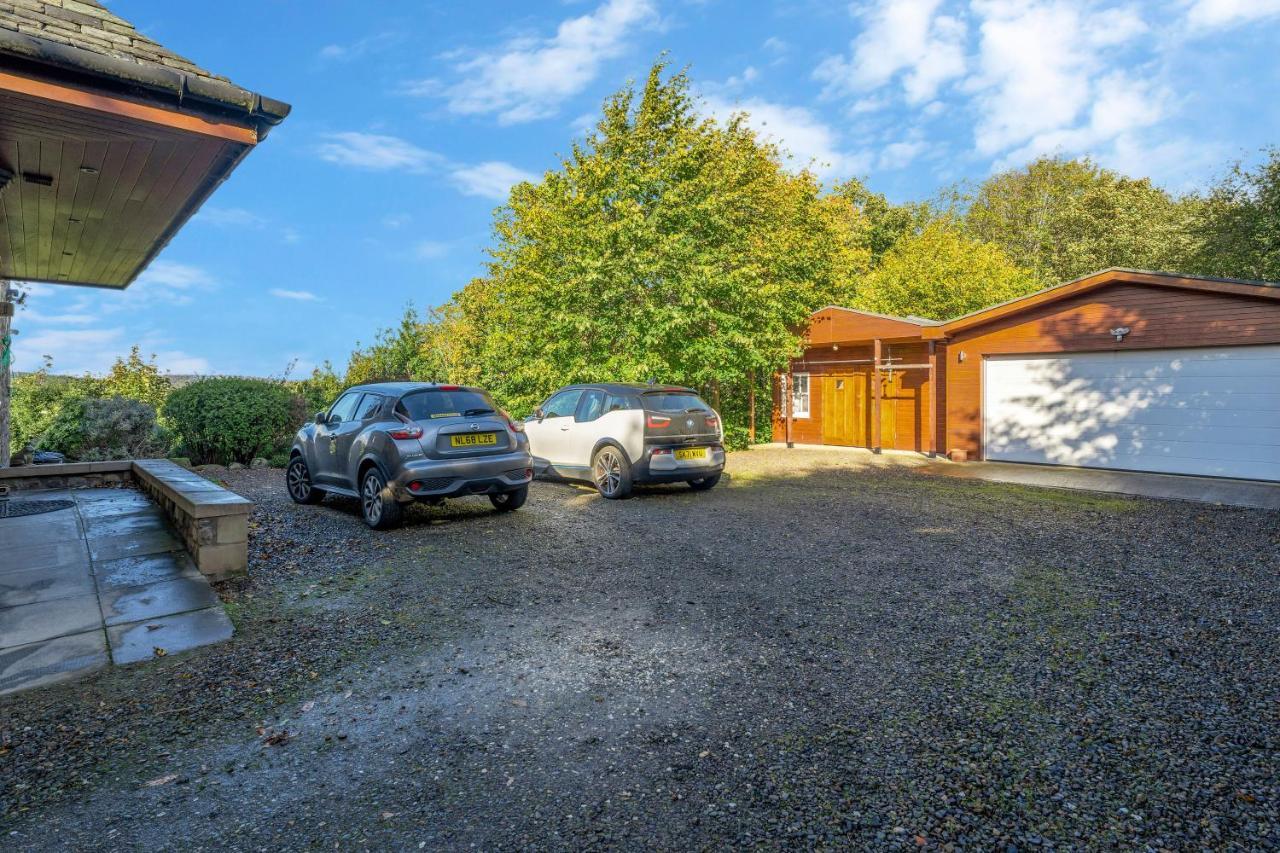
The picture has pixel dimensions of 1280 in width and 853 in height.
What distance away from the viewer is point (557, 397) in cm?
1058

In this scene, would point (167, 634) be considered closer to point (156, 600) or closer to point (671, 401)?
point (156, 600)

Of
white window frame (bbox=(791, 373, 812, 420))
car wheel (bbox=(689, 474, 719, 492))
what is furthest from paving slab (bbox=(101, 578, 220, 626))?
white window frame (bbox=(791, 373, 812, 420))

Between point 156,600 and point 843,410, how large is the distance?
1618 centimetres

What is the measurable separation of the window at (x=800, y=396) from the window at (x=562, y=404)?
1026cm

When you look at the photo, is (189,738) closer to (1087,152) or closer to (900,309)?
(900,309)

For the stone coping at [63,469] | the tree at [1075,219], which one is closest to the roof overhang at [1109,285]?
the stone coping at [63,469]

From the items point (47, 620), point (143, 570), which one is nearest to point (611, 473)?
point (143, 570)

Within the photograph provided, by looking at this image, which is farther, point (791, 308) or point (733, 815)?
point (791, 308)

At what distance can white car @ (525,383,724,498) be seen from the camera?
9.05 m

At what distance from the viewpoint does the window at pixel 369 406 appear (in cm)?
735

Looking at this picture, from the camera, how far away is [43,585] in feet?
14.5

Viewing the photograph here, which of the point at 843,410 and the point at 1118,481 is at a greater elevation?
the point at 843,410

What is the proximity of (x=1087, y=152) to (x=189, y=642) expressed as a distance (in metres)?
42.6

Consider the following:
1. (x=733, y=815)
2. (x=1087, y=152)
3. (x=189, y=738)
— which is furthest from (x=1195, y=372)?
(x=1087, y=152)
